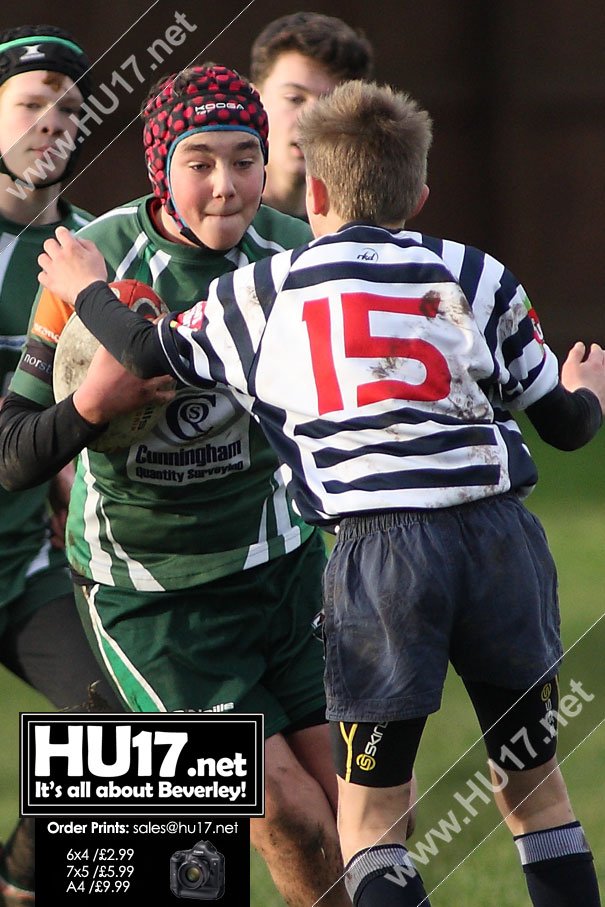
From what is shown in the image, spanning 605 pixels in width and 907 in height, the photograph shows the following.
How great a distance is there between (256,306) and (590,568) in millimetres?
4756

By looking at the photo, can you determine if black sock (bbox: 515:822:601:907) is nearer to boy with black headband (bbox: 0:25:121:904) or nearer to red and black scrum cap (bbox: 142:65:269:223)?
boy with black headband (bbox: 0:25:121:904)

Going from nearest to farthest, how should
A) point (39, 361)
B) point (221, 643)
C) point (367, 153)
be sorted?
1. point (367, 153)
2. point (39, 361)
3. point (221, 643)

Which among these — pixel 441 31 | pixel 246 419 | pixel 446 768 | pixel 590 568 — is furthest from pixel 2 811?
pixel 441 31

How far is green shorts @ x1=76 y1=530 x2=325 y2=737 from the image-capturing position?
2.88 metres

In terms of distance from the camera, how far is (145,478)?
2.87 meters

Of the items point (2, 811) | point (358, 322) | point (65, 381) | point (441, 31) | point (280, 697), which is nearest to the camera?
Answer: point (358, 322)

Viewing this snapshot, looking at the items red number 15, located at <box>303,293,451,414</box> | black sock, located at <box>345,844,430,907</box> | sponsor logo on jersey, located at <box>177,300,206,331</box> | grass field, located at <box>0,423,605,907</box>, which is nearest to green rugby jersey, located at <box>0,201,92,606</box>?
grass field, located at <box>0,423,605,907</box>

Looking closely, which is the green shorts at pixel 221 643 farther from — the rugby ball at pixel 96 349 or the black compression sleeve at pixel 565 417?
the black compression sleeve at pixel 565 417

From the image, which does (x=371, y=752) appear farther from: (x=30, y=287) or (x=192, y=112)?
(x=30, y=287)

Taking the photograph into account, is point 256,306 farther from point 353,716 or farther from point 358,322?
point 353,716

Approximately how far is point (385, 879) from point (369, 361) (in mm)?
859

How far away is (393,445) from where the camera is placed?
2354mm

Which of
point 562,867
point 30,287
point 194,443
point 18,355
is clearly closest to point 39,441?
point 194,443

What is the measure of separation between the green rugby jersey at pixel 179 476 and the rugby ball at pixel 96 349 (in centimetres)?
6
